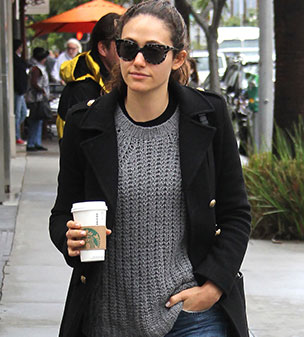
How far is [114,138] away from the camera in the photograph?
9.10ft

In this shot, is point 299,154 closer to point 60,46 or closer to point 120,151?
point 120,151

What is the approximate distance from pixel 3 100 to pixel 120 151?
7.64 meters

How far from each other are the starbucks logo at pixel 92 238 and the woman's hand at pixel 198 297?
374 mm

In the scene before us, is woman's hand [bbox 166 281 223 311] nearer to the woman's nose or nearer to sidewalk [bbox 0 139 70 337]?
the woman's nose

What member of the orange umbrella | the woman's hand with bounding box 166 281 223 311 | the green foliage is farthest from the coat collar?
the orange umbrella

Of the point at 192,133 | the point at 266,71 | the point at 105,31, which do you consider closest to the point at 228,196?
the point at 192,133

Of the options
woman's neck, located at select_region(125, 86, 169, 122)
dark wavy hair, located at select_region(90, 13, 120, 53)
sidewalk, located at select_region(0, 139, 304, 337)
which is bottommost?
sidewalk, located at select_region(0, 139, 304, 337)

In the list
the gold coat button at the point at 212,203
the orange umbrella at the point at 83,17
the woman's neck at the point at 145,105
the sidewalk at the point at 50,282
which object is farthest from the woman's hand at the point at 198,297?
the orange umbrella at the point at 83,17

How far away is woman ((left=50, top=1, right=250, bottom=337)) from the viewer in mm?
2711

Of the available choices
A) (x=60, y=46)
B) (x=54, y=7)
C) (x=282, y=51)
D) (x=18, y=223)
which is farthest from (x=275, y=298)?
(x=60, y=46)

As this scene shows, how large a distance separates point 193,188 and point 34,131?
13433 millimetres

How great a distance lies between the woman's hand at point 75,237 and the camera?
98.4 inches

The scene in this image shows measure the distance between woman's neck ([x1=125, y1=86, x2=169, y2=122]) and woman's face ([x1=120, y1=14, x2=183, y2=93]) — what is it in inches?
1.2

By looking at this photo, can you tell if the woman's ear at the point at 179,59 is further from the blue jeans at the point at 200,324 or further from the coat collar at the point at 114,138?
the blue jeans at the point at 200,324
